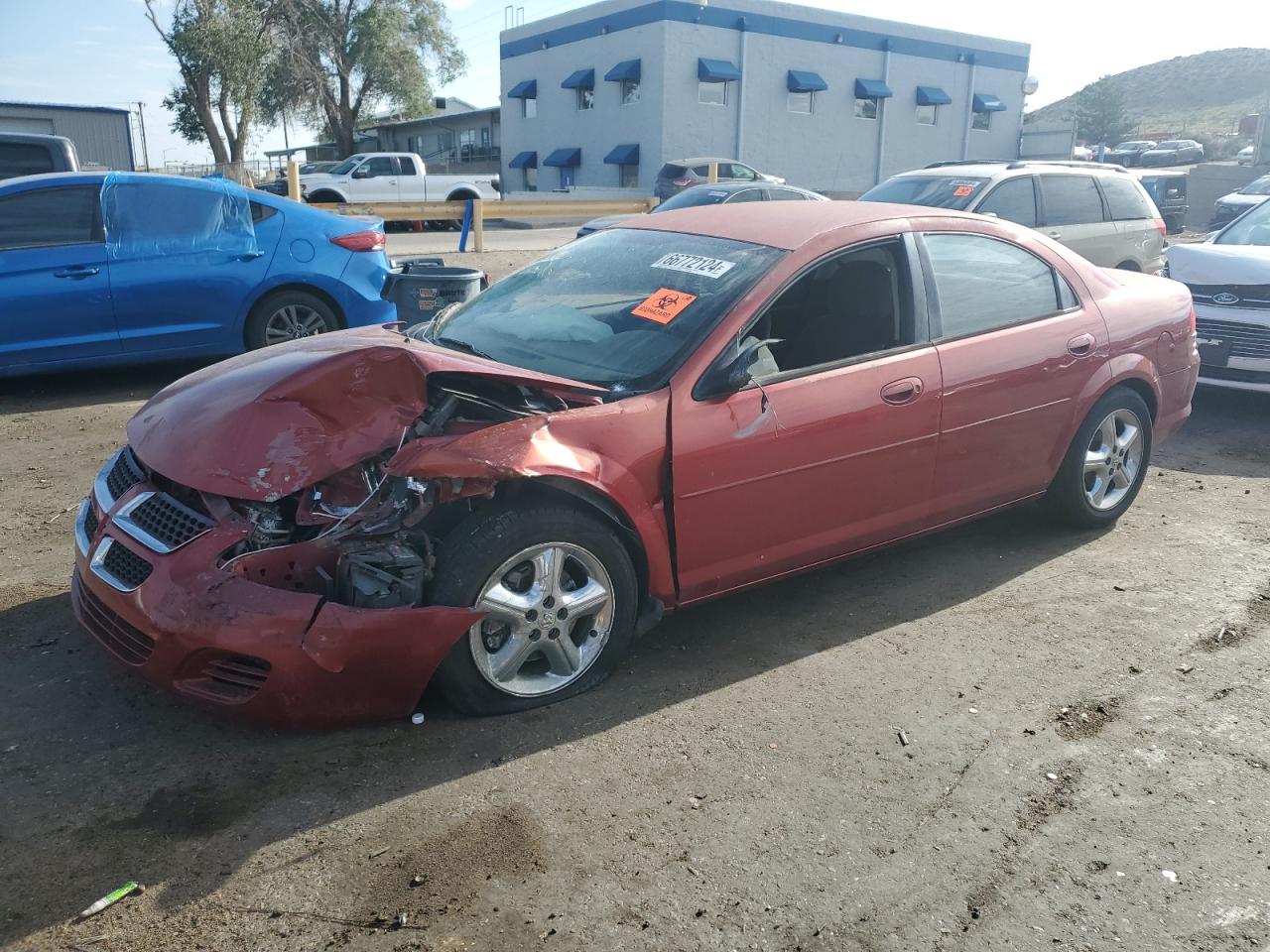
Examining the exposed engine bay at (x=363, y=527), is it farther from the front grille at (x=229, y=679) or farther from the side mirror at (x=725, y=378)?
the side mirror at (x=725, y=378)

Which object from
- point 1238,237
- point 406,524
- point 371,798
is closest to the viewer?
point 371,798

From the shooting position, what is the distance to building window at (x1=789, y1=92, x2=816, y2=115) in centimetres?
3491

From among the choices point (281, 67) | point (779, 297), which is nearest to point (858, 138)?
point (281, 67)

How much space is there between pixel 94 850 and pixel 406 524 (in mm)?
1219

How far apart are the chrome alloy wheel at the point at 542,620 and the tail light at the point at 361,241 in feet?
18.1

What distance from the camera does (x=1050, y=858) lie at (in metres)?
2.91

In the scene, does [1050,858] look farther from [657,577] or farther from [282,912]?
[282,912]

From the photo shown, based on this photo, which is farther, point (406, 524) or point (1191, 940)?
point (406, 524)

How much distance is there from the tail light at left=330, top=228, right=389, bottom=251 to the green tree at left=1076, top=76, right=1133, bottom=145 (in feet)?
249

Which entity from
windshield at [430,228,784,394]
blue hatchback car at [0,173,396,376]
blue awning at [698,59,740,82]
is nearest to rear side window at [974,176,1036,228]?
blue hatchback car at [0,173,396,376]

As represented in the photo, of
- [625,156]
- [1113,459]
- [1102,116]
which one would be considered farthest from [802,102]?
[1102,116]

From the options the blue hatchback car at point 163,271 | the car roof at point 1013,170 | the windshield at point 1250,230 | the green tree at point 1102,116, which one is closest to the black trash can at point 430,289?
the blue hatchback car at point 163,271

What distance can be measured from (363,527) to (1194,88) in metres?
154

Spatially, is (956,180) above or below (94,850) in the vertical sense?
above
